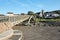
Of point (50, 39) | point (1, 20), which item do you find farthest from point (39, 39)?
point (1, 20)

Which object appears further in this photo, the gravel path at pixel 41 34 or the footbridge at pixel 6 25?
the gravel path at pixel 41 34

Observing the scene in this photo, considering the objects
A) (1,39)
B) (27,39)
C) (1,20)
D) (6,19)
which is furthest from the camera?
(6,19)

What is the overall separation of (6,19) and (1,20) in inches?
73.5

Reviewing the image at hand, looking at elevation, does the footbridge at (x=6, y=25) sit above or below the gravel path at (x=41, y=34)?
above

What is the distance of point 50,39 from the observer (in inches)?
690

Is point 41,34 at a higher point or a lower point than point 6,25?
lower

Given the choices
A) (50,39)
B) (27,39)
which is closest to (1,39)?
(27,39)

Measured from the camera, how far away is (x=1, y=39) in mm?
13234

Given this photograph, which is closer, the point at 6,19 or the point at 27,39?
the point at 27,39

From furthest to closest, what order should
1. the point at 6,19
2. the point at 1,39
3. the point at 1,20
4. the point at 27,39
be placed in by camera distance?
the point at 6,19, the point at 1,20, the point at 27,39, the point at 1,39

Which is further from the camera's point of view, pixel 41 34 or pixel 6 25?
pixel 6 25

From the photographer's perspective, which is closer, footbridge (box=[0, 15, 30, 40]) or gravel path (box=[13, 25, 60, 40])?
footbridge (box=[0, 15, 30, 40])

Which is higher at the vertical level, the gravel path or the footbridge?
the footbridge

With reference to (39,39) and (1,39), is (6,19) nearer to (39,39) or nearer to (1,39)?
(39,39)
